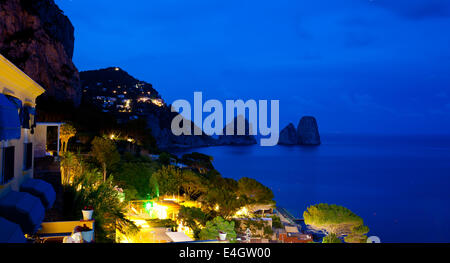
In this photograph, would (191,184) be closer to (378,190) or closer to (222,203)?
(222,203)

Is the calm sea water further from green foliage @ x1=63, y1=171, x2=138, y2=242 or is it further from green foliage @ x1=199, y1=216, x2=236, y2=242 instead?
green foliage @ x1=63, y1=171, x2=138, y2=242

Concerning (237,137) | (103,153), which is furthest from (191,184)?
(237,137)

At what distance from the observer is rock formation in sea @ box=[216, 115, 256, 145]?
15656 cm

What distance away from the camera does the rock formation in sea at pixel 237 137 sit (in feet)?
514

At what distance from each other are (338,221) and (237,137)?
143m

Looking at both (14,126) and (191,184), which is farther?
(191,184)

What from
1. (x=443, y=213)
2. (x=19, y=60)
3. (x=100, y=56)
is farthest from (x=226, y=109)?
(x=19, y=60)

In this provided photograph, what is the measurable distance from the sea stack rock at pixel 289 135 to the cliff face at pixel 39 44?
137081 mm

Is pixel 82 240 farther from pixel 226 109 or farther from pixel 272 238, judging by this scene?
pixel 226 109

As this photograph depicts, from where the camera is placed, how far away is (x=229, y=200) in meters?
18.9

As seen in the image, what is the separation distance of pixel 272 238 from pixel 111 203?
14366 mm

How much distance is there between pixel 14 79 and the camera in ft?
17.3

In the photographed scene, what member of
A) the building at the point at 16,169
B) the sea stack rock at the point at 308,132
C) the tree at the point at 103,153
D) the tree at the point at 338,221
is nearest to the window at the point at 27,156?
the building at the point at 16,169

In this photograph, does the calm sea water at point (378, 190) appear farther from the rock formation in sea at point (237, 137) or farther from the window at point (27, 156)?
the rock formation in sea at point (237, 137)
